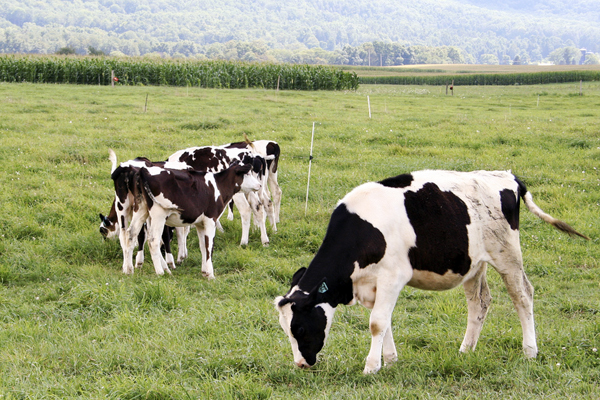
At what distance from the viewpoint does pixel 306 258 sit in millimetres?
8484

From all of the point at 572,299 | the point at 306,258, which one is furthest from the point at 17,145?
the point at 572,299

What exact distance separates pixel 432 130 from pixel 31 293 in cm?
1399

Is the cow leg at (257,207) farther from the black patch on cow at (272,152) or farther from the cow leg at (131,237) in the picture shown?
the cow leg at (131,237)

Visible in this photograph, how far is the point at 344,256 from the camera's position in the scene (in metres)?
4.59

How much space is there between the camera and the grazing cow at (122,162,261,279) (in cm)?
A: 766

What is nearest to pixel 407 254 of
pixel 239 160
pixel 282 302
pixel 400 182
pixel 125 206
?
pixel 400 182

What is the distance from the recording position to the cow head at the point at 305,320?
4500mm

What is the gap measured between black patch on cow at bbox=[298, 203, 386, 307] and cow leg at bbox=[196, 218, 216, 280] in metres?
3.43

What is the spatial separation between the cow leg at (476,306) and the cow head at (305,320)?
156 centimetres

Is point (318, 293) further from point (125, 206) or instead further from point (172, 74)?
point (172, 74)

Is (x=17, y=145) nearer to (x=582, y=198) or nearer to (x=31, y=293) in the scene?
(x=31, y=293)

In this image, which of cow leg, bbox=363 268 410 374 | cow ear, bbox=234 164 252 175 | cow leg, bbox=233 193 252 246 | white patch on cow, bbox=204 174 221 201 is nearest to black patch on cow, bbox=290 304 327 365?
cow leg, bbox=363 268 410 374

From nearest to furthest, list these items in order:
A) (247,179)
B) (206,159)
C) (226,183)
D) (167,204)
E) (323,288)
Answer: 1. (323,288)
2. (167,204)
3. (226,183)
4. (247,179)
5. (206,159)

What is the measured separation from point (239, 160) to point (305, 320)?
596 cm
